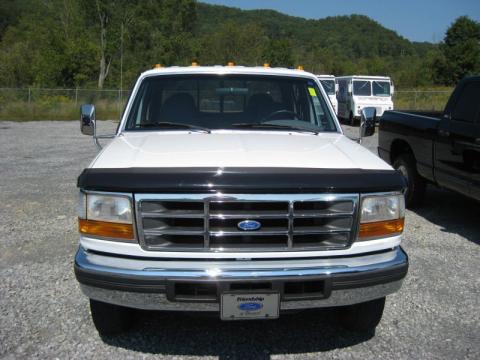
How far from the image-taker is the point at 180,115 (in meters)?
4.07

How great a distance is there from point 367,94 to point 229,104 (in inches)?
750

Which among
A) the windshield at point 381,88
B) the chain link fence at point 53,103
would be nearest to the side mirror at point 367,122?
the windshield at point 381,88

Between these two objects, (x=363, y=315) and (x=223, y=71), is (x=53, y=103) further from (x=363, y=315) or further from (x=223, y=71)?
(x=363, y=315)

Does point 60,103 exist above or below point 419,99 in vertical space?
below

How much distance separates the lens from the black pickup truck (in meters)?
5.44

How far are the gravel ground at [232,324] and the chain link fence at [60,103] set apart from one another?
21.1 metres

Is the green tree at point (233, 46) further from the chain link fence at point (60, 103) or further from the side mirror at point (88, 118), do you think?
the side mirror at point (88, 118)

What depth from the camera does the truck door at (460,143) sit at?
5.41 meters

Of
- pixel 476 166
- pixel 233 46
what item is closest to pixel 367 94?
pixel 476 166

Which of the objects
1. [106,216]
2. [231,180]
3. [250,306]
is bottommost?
[250,306]

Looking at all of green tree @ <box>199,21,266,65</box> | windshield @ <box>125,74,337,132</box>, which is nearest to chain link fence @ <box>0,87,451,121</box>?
windshield @ <box>125,74,337,132</box>

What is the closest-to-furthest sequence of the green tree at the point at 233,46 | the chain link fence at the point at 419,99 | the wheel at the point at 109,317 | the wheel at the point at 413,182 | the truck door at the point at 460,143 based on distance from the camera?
the wheel at the point at 109,317 < the truck door at the point at 460,143 < the wheel at the point at 413,182 < the chain link fence at the point at 419,99 < the green tree at the point at 233,46

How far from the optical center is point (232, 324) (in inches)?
133

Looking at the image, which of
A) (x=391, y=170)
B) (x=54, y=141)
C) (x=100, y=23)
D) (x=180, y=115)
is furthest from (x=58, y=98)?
(x=391, y=170)
